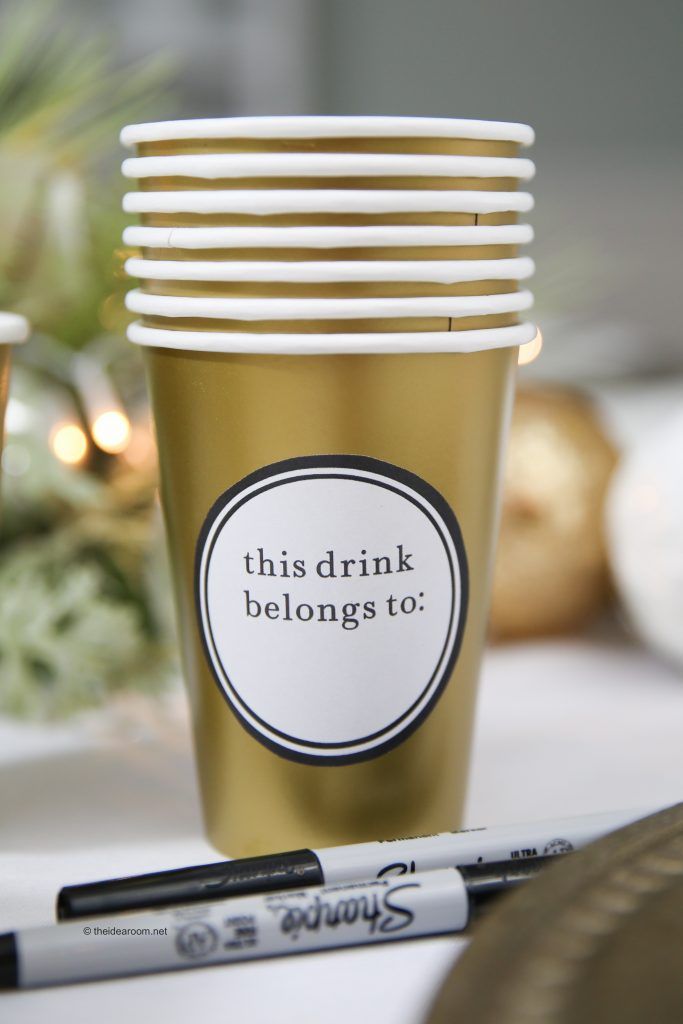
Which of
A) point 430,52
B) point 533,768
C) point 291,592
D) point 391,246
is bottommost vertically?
point 533,768

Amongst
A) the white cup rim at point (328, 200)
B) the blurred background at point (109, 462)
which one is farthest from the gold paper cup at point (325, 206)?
the blurred background at point (109, 462)

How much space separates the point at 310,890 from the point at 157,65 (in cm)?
46

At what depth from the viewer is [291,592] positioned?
14.1 inches

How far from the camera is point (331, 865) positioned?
0.33 meters

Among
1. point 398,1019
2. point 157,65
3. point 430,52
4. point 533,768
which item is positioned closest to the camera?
point 398,1019

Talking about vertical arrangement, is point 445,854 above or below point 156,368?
below

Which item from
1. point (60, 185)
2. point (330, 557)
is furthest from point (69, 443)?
point (330, 557)

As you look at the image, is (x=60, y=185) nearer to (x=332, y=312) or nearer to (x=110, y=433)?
(x=110, y=433)

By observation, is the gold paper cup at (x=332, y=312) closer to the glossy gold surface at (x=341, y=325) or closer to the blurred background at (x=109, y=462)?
the glossy gold surface at (x=341, y=325)

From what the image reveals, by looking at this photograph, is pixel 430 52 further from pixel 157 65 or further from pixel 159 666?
pixel 159 666

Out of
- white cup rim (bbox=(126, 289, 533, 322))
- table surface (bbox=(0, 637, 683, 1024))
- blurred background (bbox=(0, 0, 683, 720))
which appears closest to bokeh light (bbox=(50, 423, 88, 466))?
blurred background (bbox=(0, 0, 683, 720))

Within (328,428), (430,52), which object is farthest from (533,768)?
(430,52)

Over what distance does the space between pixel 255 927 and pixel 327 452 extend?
15 cm

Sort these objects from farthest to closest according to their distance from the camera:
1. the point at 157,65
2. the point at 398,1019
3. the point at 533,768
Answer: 1. the point at 157,65
2. the point at 533,768
3. the point at 398,1019
